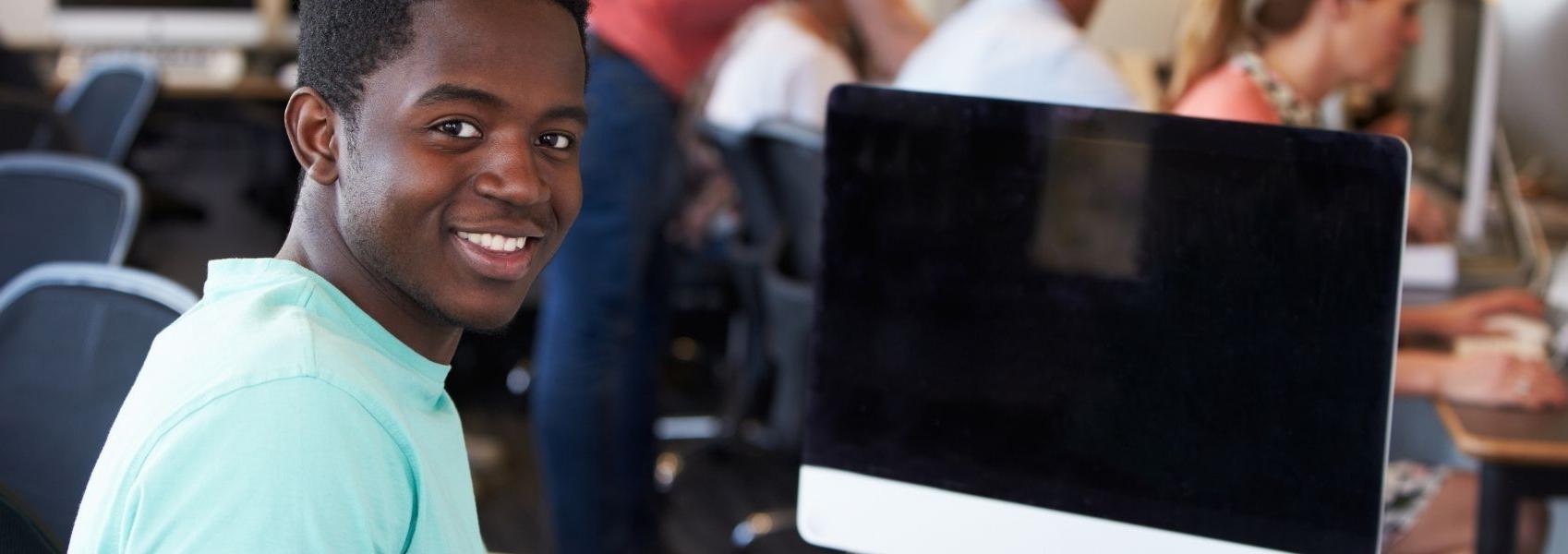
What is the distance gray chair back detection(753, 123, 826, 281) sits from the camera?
2.25 m

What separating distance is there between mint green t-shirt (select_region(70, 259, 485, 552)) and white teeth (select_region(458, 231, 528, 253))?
2.8 inches

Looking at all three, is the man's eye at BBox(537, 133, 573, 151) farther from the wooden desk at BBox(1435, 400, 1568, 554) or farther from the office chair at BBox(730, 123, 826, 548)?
the office chair at BBox(730, 123, 826, 548)

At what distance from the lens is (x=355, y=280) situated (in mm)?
791

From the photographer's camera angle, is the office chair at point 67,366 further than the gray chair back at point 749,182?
No

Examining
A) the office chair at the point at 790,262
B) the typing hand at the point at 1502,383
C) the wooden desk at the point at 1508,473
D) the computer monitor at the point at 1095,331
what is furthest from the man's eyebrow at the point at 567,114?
the office chair at the point at 790,262

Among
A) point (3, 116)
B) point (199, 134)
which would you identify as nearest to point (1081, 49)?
point (3, 116)

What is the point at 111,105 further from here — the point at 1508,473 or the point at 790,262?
the point at 1508,473

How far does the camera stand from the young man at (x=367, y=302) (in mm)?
641

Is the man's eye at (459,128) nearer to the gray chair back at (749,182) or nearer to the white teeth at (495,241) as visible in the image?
the white teeth at (495,241)

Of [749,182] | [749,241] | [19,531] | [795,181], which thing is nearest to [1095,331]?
[19,531]

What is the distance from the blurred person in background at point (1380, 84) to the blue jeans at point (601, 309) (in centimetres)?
77

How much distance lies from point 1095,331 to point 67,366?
856 mm

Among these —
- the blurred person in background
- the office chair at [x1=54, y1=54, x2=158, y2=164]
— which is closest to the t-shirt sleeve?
the blurred person in background

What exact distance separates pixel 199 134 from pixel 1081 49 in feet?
19.8
